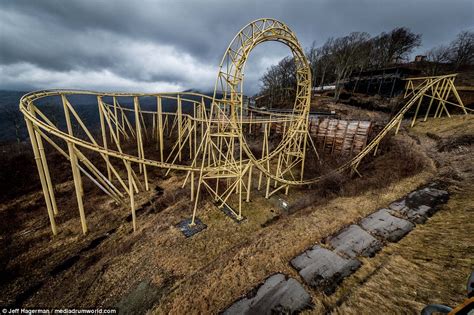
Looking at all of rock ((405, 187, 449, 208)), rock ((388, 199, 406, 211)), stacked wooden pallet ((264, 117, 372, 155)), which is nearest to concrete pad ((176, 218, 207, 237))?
rock ((388, 199, 406, 211))

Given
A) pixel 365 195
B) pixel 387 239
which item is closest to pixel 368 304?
Result: pixel 387 239

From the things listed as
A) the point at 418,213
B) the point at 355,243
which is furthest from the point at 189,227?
the point at 418,213

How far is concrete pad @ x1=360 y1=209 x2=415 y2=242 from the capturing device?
5.44 meters

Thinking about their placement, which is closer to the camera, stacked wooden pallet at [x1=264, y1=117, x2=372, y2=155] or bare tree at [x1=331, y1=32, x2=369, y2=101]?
stacked wooden pallet at [x1=264, y1=117, x2=372, y2=155]

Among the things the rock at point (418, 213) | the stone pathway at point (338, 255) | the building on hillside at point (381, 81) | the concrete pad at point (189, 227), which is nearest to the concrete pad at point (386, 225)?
the stone pathway at point (338, 255)

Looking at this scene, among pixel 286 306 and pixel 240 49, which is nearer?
pixel 286 306

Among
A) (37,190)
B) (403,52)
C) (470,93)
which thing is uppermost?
(403,52)

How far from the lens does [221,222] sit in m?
8.29

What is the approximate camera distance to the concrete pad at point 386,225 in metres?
5.44

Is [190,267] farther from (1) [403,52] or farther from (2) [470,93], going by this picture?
(1) [403,52]

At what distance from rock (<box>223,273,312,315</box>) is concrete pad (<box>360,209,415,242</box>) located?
3.29 meters

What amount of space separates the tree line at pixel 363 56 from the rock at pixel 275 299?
109 ft

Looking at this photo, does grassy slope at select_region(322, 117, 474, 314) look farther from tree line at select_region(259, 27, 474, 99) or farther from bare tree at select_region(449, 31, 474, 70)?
bare tree at select_region(449, 31, 474, 70)

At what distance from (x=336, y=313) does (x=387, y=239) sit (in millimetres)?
3139
